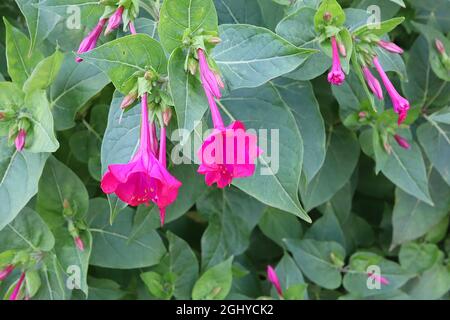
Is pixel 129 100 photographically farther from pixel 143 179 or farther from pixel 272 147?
pixel 272 147

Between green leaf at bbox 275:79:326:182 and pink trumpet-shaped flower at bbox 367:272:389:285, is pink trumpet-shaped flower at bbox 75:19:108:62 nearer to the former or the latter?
green leaf at bbox 275:79:326:182

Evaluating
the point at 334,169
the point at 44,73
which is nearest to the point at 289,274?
the point at 334,169

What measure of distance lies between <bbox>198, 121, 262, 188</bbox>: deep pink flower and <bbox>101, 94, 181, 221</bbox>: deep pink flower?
79 mm

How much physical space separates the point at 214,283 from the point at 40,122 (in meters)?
0.66

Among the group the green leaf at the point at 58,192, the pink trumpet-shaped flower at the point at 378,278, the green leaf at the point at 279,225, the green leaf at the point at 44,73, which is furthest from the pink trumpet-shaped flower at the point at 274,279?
the green leaf at the point at 44,73

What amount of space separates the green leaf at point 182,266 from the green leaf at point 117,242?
72 mm

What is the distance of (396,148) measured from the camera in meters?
1.51

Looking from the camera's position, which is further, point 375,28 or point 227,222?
point 227,222

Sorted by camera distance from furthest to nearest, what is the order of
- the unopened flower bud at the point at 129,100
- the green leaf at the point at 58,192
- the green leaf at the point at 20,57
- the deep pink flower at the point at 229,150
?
the green leaf at the point at 58,192
the green leaf at the point at 20,57
the unopened flower bud at the point at 129,100
the deep pink flower at the point at 229,150

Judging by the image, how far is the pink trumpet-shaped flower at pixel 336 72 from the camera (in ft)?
3.41

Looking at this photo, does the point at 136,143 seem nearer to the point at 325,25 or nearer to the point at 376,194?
the point at 325,25

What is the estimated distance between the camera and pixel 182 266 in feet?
5.16

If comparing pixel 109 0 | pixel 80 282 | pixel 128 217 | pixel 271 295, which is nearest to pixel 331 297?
pixel 271 295

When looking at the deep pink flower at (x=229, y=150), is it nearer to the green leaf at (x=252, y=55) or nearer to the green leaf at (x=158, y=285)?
the green leaf at (x=252, y=55)
